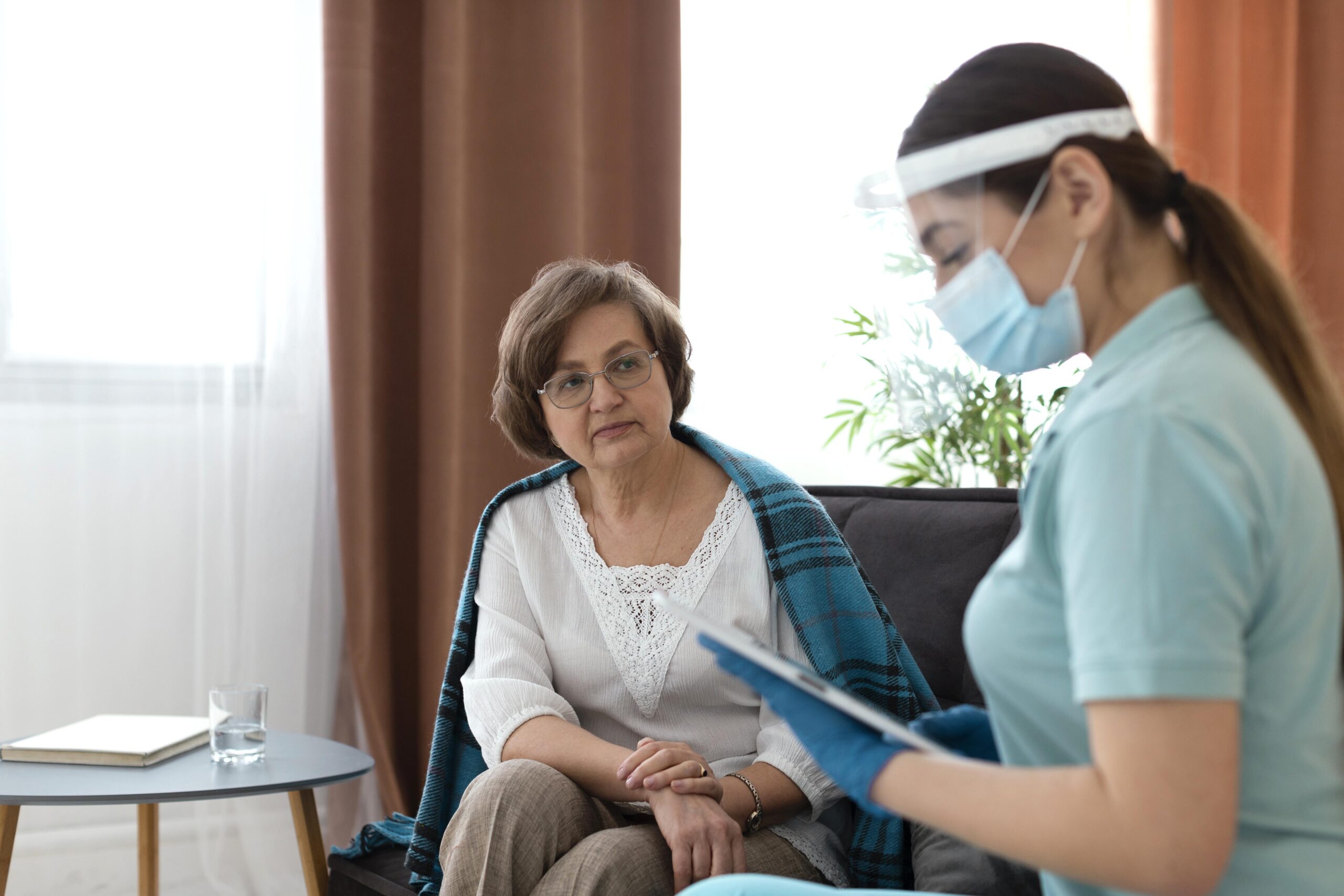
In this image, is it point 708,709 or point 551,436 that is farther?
point 551,436

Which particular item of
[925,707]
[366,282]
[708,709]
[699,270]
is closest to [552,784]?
[708,709]

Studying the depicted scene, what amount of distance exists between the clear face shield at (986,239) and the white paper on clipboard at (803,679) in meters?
0.28

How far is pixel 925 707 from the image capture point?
4.99 ft

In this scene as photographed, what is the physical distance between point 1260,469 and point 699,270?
235cm

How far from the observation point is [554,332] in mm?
1620

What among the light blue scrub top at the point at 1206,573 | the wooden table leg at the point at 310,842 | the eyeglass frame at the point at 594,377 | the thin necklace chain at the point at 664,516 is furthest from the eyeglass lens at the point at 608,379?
the light blue scrub top at the point at 1206,573

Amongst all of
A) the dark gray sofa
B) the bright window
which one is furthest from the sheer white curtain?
the dark gray sofa

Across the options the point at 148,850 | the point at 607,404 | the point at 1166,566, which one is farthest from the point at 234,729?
the point at 1166,566

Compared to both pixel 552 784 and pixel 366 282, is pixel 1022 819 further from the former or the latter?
pixel 366 282

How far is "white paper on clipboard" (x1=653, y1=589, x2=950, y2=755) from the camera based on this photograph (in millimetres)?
748

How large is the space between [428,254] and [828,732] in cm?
194

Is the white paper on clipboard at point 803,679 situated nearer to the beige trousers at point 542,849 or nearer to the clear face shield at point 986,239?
the clear face shield at point 986,239

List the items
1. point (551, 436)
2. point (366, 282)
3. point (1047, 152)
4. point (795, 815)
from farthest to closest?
point (366, 282), point (551, 436), point (795, 815), point (1047, 152)

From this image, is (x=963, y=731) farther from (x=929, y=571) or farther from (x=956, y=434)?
(x=956, y=434)
